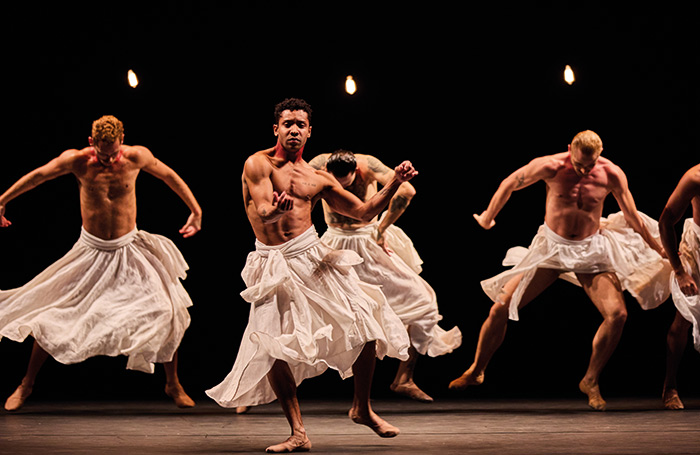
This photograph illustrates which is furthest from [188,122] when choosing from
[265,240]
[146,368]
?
[265,240]

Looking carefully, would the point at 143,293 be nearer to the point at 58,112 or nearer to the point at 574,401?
the point at 58,112

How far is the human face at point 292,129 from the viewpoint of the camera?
4.12 meters

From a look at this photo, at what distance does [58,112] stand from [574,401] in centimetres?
389

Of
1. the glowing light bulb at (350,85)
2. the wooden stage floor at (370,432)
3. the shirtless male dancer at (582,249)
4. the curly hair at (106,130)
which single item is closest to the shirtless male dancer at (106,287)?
the curly hair at (106,130)

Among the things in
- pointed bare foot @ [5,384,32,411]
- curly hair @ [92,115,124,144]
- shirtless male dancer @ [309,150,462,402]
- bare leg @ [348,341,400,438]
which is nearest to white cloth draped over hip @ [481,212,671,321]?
shirtless male dancer @ [309,150,462,402]

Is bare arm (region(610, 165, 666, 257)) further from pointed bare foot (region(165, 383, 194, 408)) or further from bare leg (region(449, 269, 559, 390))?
pointed bare foot (region(165, 383, 194, 408))

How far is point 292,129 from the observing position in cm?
412

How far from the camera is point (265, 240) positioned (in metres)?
4.07

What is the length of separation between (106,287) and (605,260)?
278 cm

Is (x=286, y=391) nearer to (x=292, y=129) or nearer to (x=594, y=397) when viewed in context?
(x=292, y=129)

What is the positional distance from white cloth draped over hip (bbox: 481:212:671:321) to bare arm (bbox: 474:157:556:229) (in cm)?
28

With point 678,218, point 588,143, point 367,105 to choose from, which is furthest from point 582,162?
point 367,105

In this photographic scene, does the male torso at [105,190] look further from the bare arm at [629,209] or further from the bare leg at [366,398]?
the bare arm at [629,209]

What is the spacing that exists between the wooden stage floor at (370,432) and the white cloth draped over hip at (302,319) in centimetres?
32
